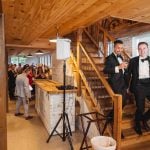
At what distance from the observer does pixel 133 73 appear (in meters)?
3.54

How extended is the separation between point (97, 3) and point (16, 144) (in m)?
2.96

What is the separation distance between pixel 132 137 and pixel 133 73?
44.4 inches

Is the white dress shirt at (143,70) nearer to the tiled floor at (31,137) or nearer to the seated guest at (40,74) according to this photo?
the tiled floor at (31,137)

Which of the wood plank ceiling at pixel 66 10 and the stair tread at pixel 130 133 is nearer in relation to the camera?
the wood plank ceiling at pixel 66 10

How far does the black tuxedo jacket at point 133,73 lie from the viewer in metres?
3.50

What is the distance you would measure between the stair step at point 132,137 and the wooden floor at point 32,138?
0.28ft

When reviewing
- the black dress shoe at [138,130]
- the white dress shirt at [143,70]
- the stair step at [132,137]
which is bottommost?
the stair step at [132,137]

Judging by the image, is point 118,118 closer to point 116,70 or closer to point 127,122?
point 127,122

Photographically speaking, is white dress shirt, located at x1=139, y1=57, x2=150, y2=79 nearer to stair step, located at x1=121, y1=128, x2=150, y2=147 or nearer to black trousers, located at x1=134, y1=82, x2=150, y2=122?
black trousers, located at x1=134, y1=82, x2=150, y2=122

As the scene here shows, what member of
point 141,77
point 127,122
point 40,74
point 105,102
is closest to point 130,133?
point 127,122

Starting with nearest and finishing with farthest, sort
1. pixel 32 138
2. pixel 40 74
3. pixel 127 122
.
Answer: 1. pixel 127 122
2. pixel 32 138
3. pixel 40 74

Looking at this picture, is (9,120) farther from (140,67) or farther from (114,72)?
(140,67)

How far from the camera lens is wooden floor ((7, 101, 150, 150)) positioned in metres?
3.70

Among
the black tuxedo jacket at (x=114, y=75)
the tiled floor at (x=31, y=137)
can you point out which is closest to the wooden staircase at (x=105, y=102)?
the black tuxedo jacket at (x=114, y=75)
